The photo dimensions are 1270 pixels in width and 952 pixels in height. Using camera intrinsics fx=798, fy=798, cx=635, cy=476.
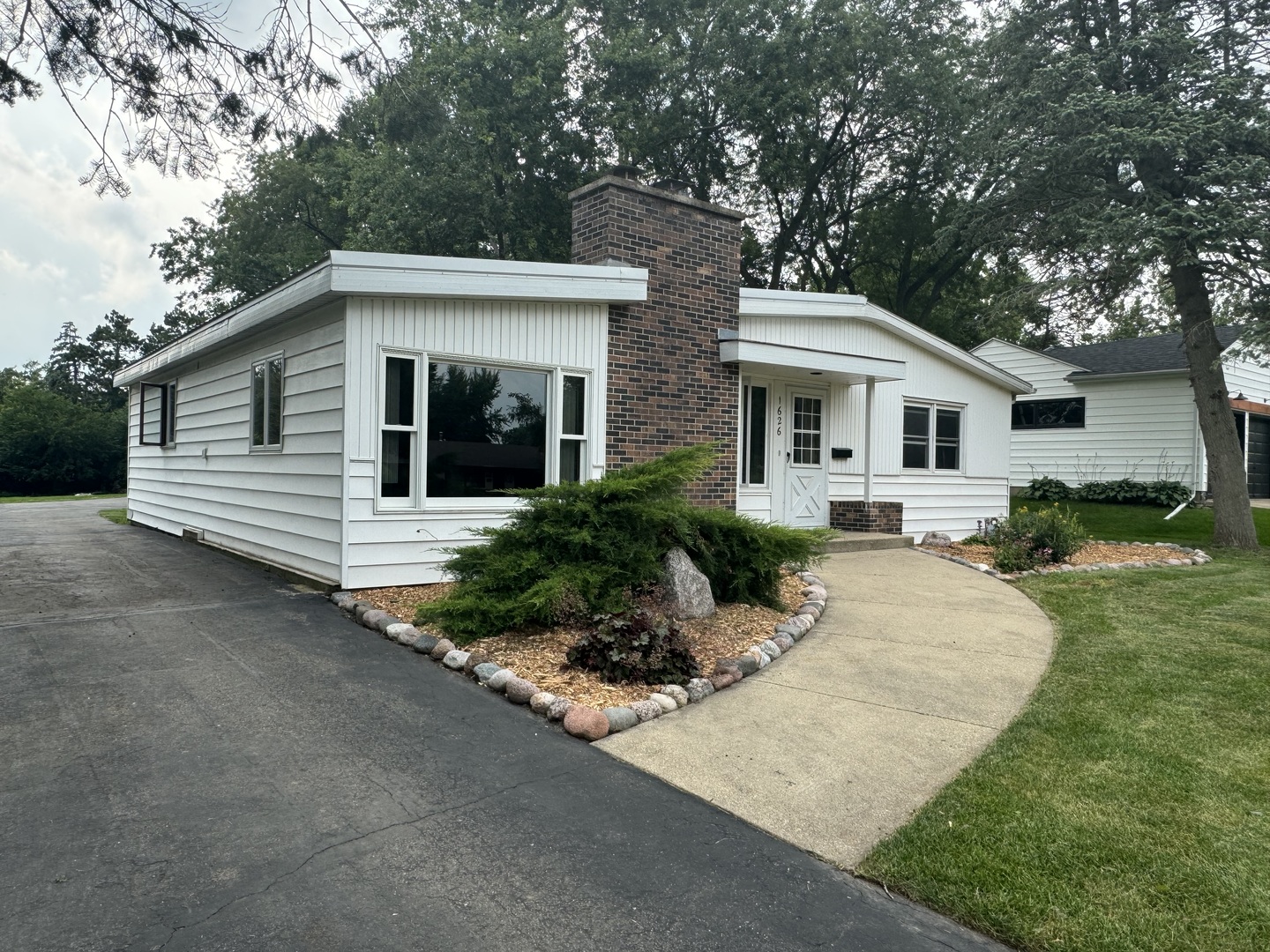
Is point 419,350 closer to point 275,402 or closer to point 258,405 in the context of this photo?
point 275,402

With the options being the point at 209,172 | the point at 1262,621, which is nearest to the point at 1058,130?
the point at 1262,621

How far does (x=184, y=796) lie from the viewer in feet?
10.6

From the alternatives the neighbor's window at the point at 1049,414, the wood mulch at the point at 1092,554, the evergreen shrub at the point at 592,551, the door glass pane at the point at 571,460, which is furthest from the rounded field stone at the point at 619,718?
the neighbor's window at the point at 1049,414

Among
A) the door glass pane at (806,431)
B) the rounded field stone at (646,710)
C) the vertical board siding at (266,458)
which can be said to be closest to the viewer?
the rounded field stone at (646,710)

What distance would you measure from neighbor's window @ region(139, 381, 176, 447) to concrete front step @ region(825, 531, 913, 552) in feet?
32.3

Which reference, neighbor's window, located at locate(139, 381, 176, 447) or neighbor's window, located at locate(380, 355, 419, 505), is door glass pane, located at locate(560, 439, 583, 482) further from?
neighbor's window, located at locate(139, 381, 176, 447)

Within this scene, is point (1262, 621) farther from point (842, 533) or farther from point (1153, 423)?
point (1153, 423)

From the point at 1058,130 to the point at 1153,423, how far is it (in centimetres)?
823

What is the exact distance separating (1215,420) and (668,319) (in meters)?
9.71

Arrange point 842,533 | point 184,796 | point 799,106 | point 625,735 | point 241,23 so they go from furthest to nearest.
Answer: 1. point 799,106
2. point 842,533
3. point 241,23
4. point 625,735
5. point 184,796

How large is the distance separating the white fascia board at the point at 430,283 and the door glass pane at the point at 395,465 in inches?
49.3

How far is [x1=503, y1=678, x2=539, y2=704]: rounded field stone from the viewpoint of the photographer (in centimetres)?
450

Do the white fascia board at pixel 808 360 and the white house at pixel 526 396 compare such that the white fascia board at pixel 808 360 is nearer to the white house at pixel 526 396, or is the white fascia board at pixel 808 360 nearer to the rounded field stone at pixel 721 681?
the white house at pixel 526 396

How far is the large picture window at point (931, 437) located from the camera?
12.7m
